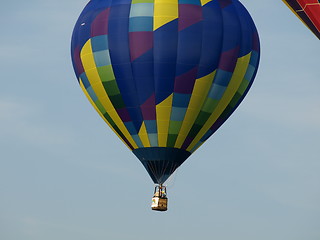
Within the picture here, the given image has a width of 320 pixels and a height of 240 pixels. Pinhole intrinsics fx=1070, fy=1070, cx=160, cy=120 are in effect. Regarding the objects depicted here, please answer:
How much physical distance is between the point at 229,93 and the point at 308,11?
23.6 feet

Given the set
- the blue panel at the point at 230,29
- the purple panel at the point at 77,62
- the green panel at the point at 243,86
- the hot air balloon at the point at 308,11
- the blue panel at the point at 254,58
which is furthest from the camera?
the blue panel at the point at 254,58

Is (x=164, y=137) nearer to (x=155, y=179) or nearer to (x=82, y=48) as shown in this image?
(x=155, y=179)

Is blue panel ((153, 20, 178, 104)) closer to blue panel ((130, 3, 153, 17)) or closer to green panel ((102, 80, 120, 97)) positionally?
blue panel ((130, 3, 153, 17))

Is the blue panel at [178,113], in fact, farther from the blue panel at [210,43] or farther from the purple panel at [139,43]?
the purple panel at [139,43]

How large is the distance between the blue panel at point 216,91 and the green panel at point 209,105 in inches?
4.9

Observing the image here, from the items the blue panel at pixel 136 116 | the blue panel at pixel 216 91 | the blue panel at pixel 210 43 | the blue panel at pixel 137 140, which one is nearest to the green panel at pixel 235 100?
the blue panel at pixel 216 91

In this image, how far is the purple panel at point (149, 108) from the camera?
38.0m

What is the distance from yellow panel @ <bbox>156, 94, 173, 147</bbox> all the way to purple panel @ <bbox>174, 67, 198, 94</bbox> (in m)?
0.42

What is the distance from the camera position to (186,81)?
37844 mm

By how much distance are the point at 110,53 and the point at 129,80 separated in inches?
47.2

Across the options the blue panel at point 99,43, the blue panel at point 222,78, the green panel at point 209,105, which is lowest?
the green panel at point 209,105

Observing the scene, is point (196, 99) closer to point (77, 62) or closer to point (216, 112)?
point (216, 112)

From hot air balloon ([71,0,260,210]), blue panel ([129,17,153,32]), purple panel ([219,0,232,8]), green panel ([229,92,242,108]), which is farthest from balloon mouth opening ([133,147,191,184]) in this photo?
purple panel ([219,0,232,8])

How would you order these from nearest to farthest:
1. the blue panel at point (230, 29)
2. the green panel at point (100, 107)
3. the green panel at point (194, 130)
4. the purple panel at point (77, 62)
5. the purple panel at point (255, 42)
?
the blue panel at point (230, 29), the green panel at point (194, 130), the green panel at point (100, 107), the purple panel at point (77, 62), the purple panel at point (255, 42)
